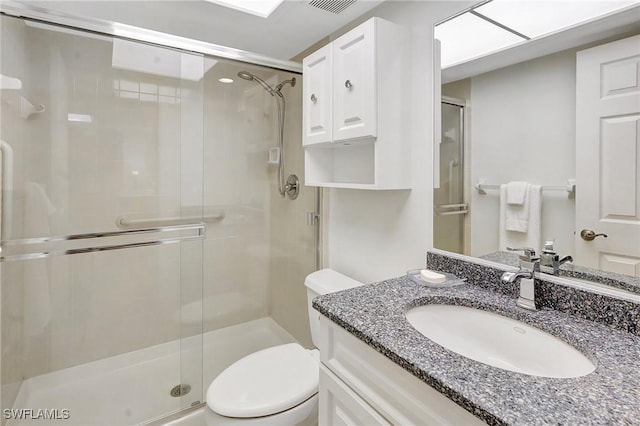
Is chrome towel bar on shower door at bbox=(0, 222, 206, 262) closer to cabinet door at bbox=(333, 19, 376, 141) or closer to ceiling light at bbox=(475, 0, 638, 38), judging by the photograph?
cabinet door at bbox=(333, 19, 376, 141)

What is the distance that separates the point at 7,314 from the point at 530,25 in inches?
99.5

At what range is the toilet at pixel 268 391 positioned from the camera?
3.82 ft

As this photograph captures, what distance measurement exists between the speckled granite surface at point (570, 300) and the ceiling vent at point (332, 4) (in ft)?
4.37

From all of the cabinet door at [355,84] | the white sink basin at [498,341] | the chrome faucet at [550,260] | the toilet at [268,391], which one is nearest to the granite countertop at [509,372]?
the white sink basin at [498,341]

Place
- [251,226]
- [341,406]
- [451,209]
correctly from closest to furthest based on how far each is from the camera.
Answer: [341,406] < [451,209] < [251,226]

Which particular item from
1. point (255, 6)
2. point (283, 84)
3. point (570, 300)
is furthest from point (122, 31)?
point (570, 300)

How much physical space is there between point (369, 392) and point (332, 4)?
1685 mm

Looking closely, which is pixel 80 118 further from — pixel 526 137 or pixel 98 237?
pixel 526 137

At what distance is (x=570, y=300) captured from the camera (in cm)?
91

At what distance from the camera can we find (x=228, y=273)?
2.22 meters

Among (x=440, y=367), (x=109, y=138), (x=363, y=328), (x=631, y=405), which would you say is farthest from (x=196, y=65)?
(x=631, y=405)

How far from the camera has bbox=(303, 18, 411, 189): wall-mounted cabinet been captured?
128 cm

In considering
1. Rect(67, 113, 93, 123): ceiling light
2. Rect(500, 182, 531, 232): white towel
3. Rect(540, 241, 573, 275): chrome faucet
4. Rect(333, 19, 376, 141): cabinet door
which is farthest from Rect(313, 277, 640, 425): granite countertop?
Rect(67, 113, 93, 123): ceiling light

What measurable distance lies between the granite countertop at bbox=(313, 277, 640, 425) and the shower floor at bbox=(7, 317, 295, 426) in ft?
4.41
